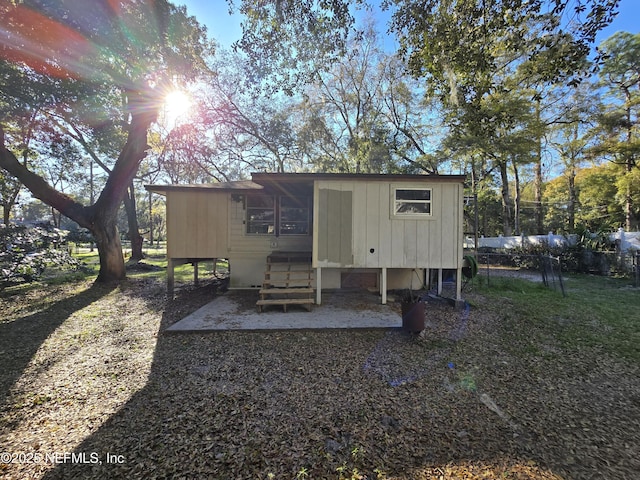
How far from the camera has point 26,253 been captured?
8672 millimetres

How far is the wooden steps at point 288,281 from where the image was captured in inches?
221

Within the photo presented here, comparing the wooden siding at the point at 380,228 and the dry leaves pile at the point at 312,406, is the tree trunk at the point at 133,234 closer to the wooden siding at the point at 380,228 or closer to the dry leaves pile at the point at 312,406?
the dry leaves pile at the point at 312,406

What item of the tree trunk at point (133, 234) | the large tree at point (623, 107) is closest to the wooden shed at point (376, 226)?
the tree trunk at point (133, 234)

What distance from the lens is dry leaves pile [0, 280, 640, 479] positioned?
2049 mm

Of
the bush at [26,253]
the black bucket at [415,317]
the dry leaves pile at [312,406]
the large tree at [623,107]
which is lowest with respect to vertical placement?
the dry leaves pile at [312,406]

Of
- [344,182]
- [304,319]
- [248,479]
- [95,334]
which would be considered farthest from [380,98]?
[248,479]

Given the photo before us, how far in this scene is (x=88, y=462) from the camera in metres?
2.07

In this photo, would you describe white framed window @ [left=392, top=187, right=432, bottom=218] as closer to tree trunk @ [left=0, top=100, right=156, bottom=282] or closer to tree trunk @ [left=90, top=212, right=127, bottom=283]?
tree trunk @ [left=0, top=100, right=156, bottom=282]

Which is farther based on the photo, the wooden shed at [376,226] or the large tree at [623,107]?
the large tree at [623,107]

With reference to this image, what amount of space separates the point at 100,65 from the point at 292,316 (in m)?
7.86

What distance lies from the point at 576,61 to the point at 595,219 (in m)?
27.1

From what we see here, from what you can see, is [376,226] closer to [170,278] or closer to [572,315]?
[572,315]

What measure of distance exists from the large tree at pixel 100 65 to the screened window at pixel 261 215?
470cm

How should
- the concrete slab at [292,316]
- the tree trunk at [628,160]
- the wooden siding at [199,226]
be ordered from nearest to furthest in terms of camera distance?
the concrete slab at [292,316], the wooden siding at [199,226], the tree trunk at [628,160]
